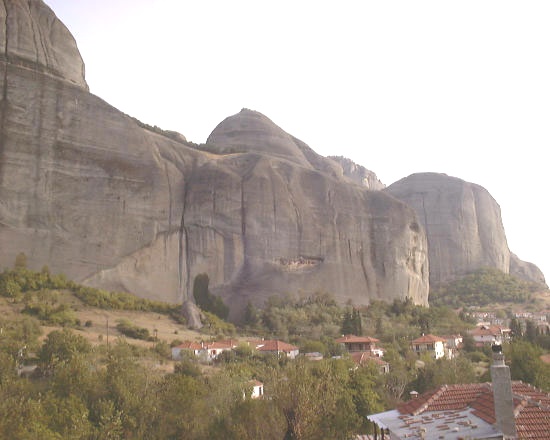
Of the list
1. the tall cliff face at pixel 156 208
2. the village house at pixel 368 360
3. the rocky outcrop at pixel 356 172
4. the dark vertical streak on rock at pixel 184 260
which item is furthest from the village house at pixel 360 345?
the rocky outcrop at pixel 356 172

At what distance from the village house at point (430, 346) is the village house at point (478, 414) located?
33.4m

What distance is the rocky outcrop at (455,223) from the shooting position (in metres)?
108

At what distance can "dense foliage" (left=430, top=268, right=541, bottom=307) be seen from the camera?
98312 millimetres

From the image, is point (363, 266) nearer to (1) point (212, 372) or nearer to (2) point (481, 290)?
(1) point (212, 372)

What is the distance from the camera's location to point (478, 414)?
51.9 ft

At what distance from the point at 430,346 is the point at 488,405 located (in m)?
38.1

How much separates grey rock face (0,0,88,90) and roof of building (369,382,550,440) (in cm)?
4716

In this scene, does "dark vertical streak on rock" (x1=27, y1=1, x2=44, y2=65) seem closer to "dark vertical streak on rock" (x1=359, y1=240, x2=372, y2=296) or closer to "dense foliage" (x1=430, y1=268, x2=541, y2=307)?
"dark vertical streak on rock" (x1=359, y1=240, x2=372, y2=296)

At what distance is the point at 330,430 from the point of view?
1700 centimetres

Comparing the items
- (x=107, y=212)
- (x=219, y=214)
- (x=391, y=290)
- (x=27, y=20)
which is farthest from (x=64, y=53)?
(x=391, y=290)

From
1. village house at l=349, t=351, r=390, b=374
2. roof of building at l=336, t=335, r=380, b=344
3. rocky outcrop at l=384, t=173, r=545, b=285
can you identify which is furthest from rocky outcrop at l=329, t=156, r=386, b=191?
village house at l=349, t=351, r=390, b=374

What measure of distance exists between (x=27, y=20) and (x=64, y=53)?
4.37m

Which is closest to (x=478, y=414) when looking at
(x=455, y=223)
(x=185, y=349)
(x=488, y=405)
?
(x=488, y=405)

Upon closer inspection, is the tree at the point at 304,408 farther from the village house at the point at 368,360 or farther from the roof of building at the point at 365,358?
the roof of building at the point at 365,358
